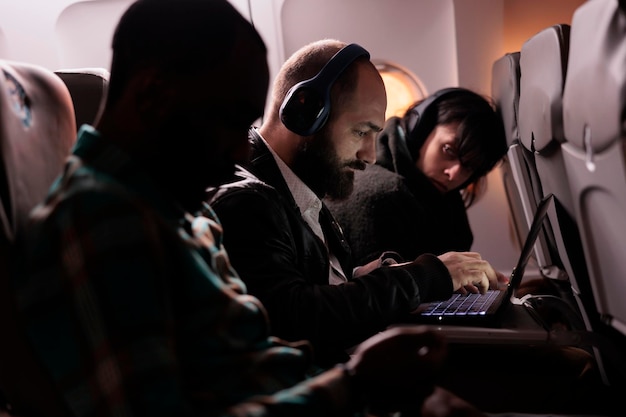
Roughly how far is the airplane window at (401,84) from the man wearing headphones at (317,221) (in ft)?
6.08

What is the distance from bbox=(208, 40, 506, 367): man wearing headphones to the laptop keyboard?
0.11ft

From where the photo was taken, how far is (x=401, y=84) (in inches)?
138

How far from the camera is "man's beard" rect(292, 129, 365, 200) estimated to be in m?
1.60

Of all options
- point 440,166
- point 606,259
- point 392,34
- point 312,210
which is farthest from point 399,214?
point 392,34

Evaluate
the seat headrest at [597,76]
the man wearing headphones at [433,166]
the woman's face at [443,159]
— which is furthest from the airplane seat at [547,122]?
the woman's face at [443,159]

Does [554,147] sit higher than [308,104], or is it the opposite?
[308,104]

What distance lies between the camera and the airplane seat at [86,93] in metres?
1.36

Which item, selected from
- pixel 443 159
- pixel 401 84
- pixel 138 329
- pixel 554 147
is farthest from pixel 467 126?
pixel 138 329

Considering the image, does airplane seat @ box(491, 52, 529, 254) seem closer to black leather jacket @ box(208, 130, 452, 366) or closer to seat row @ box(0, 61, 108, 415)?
black leather jacket @ box(208, 130, 452, 366)

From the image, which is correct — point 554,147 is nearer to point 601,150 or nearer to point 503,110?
point 601,150

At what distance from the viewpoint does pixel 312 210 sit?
1.64m

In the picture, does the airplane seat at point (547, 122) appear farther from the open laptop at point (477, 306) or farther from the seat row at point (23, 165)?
the seat row at point (23, 165)

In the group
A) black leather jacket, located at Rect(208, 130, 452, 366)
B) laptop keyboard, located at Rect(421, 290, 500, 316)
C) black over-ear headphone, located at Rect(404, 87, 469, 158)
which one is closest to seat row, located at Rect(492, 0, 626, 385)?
laptop keyboard, located at Rect(421, 290, 500, 316)

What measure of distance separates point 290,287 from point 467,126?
158 cm
